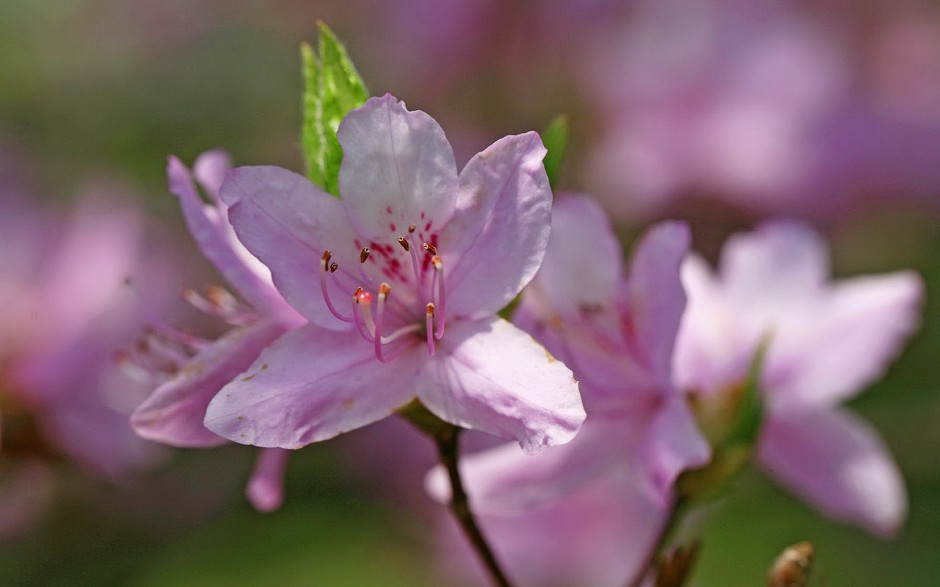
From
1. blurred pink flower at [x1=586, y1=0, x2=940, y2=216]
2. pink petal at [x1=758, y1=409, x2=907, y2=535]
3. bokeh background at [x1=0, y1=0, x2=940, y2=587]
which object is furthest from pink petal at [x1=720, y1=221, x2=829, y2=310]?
blurred pink flower at [x1=586, y1=0, x2=940, y2=216]

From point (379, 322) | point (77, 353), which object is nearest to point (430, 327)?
point (379, 322)

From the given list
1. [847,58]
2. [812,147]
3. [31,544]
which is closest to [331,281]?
[31,544]

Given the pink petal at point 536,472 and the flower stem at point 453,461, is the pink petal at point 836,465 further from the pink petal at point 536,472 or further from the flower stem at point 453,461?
the flower stem at point 453,461

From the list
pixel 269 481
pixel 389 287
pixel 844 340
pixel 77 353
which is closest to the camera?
pixel 389 287

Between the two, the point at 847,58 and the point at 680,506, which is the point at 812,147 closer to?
the point at 847,58

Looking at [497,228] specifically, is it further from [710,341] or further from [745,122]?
[745,122]
